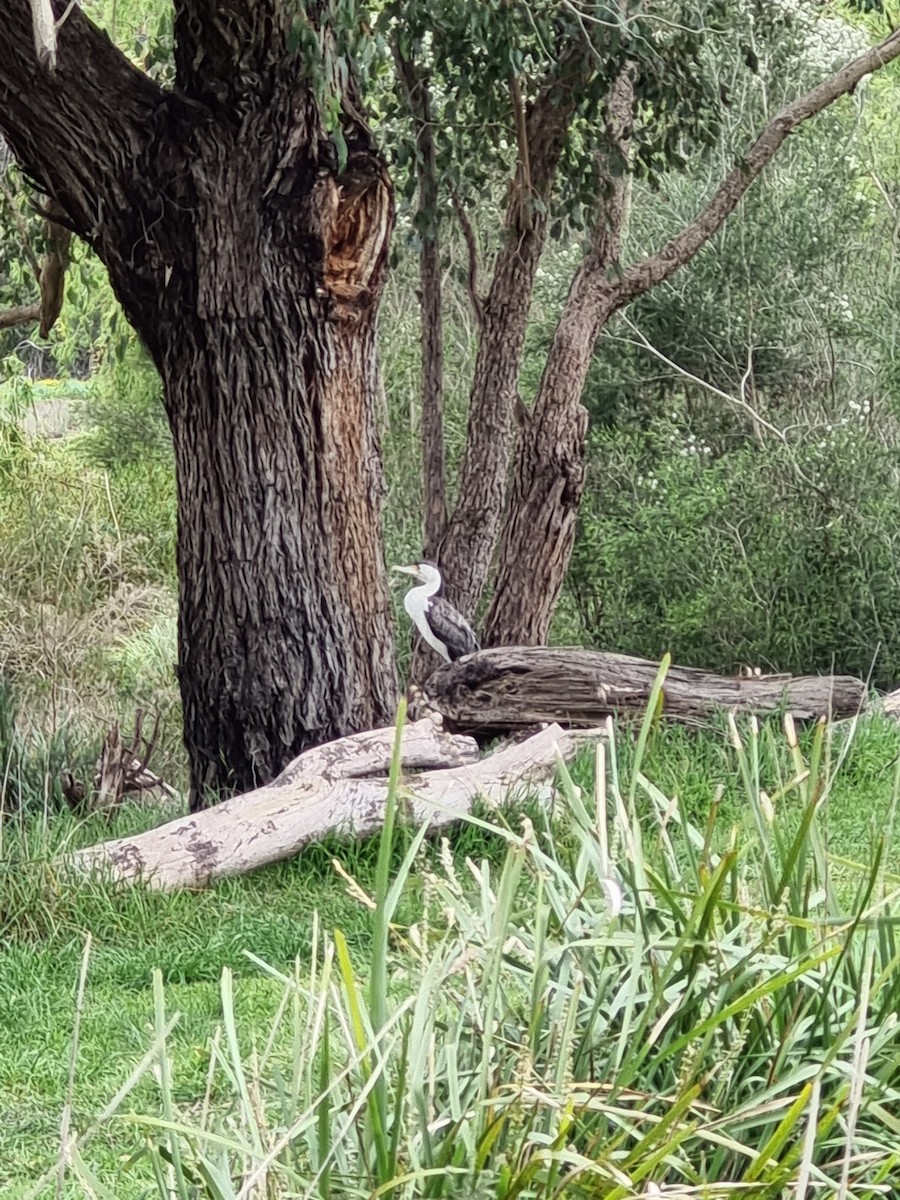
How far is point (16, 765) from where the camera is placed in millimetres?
5727

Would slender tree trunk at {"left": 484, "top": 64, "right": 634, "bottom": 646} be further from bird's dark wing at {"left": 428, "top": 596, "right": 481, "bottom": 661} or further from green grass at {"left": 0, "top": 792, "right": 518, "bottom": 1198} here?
green grass at {"left": 0, "top": 792, "right": 518, "bottom": 1198}

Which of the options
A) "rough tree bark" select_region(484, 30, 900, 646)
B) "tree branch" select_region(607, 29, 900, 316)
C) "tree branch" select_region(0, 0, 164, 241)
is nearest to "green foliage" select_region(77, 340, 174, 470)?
"rough tree bark" select_region(484, 30, 900, 646)

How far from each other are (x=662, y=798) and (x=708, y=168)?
10.8 meters

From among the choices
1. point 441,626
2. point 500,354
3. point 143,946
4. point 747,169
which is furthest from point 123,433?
point 143,946

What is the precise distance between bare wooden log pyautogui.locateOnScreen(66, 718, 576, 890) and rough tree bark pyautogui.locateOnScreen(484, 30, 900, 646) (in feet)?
13.6

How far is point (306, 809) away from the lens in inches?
199

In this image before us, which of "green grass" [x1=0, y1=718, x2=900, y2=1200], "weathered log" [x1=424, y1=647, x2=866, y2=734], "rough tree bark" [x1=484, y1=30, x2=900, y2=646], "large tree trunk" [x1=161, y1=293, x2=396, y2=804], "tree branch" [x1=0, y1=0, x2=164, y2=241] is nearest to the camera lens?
"green grass" [x1=0, y1=718, x2=900, y2=1200]

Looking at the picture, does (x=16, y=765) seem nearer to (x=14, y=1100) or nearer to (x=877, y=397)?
(x=14, y=1100)

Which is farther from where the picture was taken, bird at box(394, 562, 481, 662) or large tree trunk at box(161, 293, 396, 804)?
bird at box(394, 562, 481, 662)

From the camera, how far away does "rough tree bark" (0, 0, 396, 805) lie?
570 cm

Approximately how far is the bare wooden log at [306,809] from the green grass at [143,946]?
8 centimetres

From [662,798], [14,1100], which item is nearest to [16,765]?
[14,1100]

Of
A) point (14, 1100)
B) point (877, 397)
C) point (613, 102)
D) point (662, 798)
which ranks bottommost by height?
point (14, 1100)

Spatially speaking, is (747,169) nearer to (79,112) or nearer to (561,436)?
(561,436)
